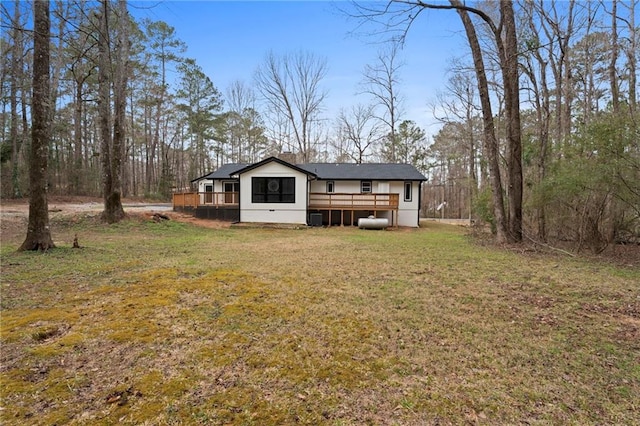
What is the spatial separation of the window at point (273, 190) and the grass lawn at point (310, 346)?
10.1 meters

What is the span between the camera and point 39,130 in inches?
243

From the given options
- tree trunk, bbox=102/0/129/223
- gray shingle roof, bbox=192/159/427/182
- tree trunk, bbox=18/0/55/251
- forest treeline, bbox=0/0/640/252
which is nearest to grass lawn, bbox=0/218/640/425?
tree trunk, bbox=18/0/55/251

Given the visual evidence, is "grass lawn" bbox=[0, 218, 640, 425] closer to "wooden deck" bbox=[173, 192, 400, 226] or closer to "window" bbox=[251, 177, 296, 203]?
"window" bbox=[251, 177, 296, 203]

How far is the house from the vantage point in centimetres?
1588

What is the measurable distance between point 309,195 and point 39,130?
1186 cm

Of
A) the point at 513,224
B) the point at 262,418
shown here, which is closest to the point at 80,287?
the point at 262,418

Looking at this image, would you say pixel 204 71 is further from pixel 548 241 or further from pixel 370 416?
pixel 370 416

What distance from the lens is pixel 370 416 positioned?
2047 millimetres

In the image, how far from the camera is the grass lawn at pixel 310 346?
6.91 feet

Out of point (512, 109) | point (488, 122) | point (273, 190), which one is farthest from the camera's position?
point (273, 190)

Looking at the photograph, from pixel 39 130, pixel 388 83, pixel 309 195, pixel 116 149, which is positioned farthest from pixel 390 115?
pixel 39 130

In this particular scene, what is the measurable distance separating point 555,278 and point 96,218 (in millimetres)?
14960

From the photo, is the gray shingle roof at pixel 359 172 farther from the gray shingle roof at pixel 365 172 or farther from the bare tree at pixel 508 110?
the bare tree at pixel 508 110

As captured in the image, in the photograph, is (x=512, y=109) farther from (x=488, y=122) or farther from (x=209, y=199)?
(x=209, y=199)
